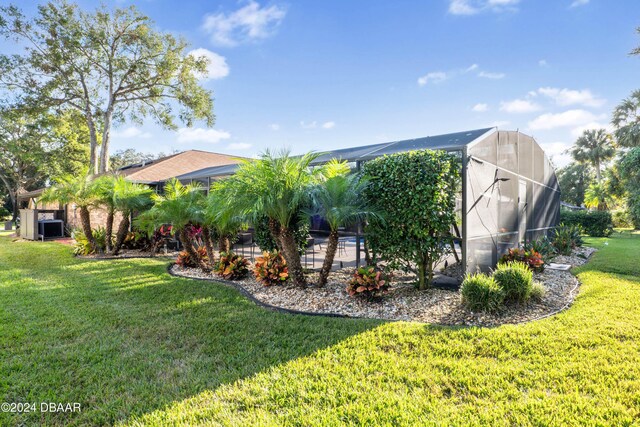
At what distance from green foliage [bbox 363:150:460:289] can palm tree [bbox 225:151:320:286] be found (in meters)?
1.30

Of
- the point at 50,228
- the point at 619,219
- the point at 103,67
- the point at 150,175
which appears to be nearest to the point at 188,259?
the point at 150,175

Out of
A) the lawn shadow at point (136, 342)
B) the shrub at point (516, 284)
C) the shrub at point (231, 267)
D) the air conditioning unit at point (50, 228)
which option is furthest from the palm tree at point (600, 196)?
the air conditioning unit at point (50, 228)

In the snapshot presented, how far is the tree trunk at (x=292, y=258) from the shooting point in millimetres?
6047

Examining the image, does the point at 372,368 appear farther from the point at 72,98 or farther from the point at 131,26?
the point at 72,98

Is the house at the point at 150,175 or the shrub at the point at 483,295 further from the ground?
the house at the point at 150,175

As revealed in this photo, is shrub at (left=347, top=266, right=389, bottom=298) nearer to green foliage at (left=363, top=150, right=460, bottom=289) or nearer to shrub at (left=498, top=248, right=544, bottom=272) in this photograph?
green foliage at (left=363, top=150, right=460, bottom=289)

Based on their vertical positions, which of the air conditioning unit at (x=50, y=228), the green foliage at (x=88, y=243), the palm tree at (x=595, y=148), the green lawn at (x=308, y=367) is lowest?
the green lawn at (x=308, y=367)

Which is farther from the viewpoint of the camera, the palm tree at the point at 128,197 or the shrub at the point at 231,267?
the palm tree at the point at 128,197

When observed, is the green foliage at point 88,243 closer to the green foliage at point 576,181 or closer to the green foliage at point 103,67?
the green foliage at point 103,67

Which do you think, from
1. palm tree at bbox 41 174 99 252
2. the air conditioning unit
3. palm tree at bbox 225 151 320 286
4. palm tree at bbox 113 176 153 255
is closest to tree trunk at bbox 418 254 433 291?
palm tree at bbox 225 151 320 286

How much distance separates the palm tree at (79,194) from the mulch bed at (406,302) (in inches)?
285

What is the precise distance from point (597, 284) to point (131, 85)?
20644 millimetres

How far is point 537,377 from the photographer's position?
2.89 metres

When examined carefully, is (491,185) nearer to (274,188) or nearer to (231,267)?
(274,188)
